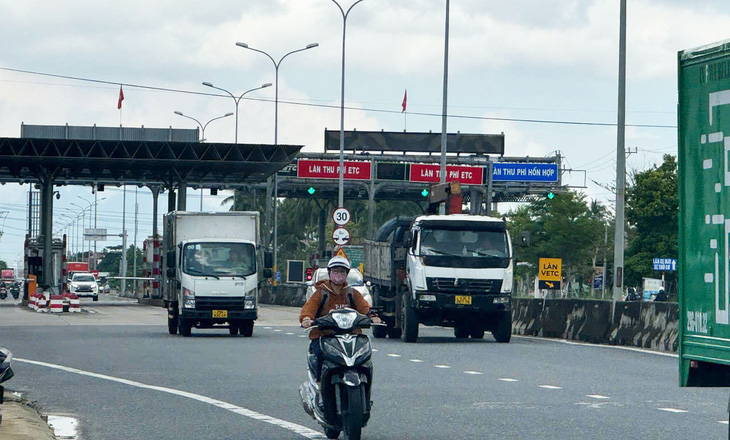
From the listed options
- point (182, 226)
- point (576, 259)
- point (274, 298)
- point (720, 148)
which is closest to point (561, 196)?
point (576, 259)

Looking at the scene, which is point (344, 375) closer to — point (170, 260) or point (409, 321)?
point (409, 321)

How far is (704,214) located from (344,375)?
3.45m

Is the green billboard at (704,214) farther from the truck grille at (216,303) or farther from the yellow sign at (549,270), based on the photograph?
the yellow sign at (549,270)

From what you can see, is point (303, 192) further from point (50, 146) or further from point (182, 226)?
point (182, 226)

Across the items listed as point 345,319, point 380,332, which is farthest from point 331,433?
point 380,332

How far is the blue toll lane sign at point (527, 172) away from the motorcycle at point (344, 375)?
202 feet

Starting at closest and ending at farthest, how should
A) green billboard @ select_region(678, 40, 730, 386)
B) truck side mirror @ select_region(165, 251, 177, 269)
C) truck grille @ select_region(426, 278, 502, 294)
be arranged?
1. green billboard @ select_region(678, 40, 730, 386)
2. truck grille @ select_region(426, 278, 502, 294)
3. truck side mirror @ select_region(165, 251, 177, 269)

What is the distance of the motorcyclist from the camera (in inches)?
442

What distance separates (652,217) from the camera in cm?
7838

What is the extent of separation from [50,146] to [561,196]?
4091 cm

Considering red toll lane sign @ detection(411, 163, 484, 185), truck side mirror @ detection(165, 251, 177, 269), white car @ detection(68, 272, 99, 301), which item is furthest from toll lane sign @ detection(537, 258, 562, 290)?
white car @ detection(68, 272, 99, 301)

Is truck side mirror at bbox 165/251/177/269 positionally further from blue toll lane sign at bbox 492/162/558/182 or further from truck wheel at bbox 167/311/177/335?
blue toll lane sign at bbox 492/162/558/182

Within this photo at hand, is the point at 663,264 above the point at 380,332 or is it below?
above

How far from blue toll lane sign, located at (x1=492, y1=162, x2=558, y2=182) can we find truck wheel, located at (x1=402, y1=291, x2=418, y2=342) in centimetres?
4519
